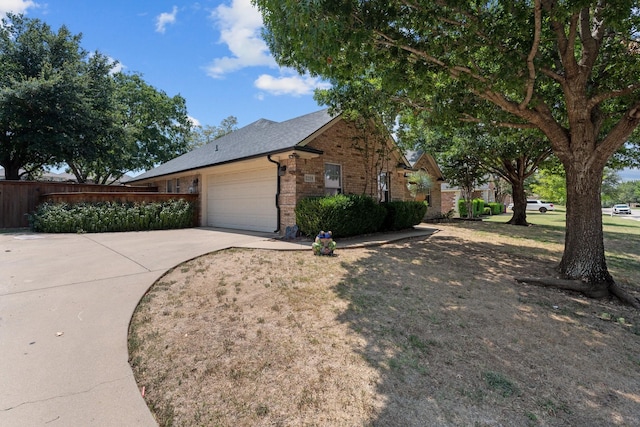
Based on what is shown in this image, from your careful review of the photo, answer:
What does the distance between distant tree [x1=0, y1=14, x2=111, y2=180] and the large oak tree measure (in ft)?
54.6

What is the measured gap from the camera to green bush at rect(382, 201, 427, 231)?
35.6ft

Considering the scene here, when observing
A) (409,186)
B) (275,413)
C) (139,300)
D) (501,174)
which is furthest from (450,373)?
(501,174)

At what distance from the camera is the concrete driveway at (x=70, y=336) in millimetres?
2043

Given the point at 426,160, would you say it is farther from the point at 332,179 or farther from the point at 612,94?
the point at 612,94

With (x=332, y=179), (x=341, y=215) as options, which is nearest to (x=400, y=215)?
(x=332, y=179)

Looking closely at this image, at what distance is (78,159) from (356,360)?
2191 cm

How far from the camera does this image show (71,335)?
2979 millimetres

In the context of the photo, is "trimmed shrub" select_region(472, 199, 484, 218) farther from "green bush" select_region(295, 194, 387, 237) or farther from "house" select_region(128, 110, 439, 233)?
"green bush" select_region(295, 194, 387, 237)

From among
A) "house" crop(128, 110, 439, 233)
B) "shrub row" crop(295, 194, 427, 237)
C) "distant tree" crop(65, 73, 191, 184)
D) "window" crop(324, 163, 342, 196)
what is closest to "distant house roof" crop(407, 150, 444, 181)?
"house" crop(128, 110, 439, 233)

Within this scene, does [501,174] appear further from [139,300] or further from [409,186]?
[139,300]

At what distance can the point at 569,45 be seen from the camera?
5059 millimetres

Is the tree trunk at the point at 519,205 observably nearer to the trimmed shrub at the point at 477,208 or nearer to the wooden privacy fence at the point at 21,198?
the trimmed shrub at the point at 477,208

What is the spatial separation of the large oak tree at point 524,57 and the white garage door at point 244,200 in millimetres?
5526

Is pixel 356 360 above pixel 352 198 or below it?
below
